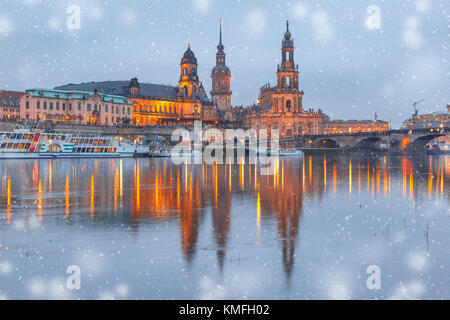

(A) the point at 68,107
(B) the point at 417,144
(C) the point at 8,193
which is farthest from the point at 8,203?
(A) the point at 68,107

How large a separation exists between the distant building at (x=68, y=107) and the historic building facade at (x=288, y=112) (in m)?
42.7

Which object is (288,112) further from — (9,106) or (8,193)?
(8,193)

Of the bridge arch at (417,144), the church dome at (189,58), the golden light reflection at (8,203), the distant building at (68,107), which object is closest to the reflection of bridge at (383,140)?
the bridge arch at (417,144)

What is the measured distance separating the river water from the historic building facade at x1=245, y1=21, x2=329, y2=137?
139m

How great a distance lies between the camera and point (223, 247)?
1490cm

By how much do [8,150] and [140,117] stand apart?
8887 cm

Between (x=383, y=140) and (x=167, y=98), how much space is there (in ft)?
240

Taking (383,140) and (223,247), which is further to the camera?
(383,140)

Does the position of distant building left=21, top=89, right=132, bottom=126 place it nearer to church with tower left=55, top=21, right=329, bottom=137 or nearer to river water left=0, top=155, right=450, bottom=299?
church with tower left=55, top=21, right=329, bottom=137

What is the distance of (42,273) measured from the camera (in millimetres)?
12438

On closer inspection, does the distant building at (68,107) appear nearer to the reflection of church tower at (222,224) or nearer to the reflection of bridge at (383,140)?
the reflection of bridge at (383,140)

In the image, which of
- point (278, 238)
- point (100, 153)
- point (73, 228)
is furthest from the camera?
point (100, 153)
